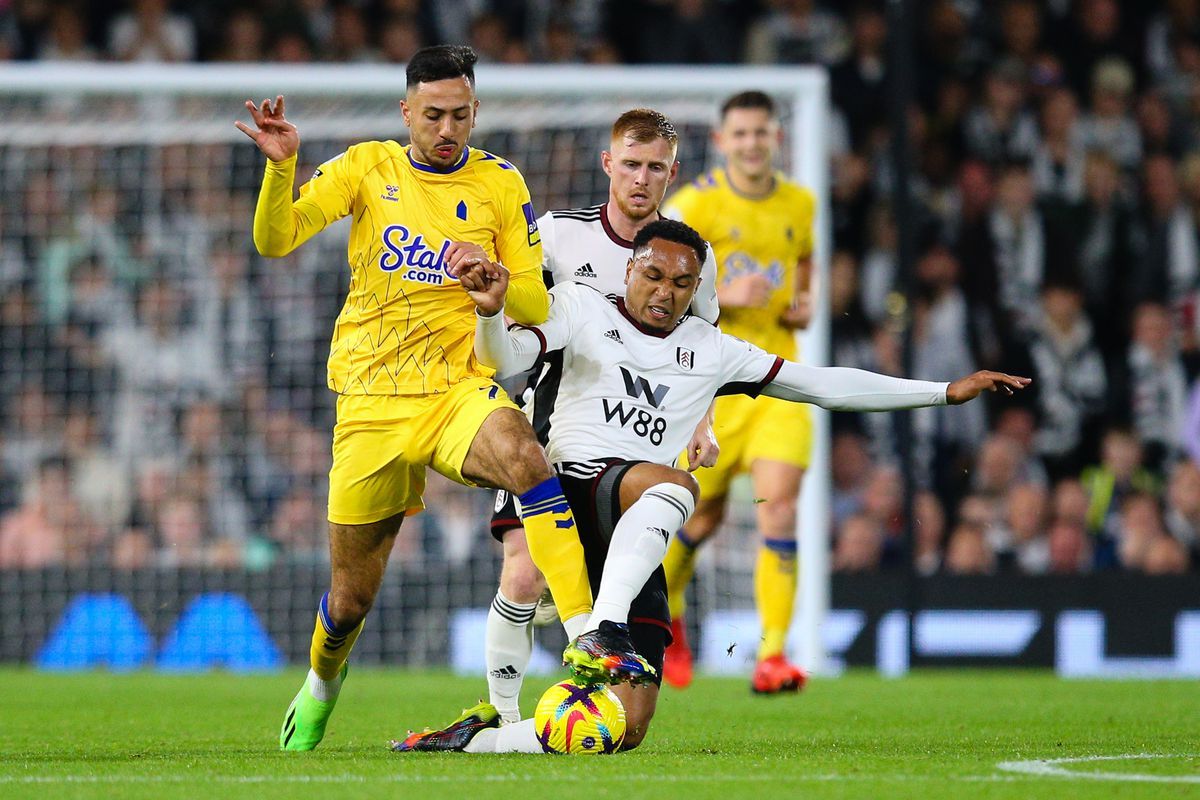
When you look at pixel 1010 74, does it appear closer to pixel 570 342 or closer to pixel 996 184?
pixel 996 184

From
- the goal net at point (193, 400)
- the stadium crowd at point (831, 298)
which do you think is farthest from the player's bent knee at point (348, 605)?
the stadium crowd at point (831, 298)

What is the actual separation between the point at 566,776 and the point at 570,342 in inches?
64.8

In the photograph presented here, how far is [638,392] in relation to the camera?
19.1ft

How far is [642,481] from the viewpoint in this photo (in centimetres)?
557

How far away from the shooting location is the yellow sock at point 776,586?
8664 millimetres

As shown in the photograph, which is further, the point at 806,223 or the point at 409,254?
the point at 806,223

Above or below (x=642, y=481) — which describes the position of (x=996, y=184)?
above

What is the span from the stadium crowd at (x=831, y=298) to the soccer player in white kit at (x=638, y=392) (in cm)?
505

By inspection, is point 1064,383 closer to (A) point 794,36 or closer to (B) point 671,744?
(A) point 794,36

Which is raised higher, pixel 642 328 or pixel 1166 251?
pixel 1166 251

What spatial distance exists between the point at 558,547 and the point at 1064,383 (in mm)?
7889

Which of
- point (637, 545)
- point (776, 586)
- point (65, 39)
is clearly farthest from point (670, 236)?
point (65, 39)

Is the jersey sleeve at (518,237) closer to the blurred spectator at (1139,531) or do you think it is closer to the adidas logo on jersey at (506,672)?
the adidas logo on jersey at (506,672)

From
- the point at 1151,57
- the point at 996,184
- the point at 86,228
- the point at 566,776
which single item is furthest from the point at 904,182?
the point at 566,776
